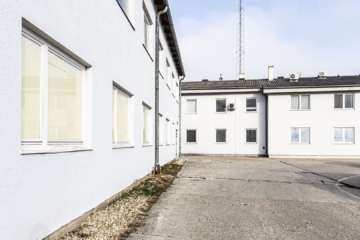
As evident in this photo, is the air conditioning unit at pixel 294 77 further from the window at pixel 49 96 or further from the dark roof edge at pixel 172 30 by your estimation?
the window at pixel 49 96

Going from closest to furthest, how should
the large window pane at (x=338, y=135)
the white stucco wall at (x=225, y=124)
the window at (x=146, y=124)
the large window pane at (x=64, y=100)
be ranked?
the large window pane at (x=64, y=100), the window at (x=146, y=124), the large window pane at (x=338, y=135), the white stucco wall at (x=225, y=124)

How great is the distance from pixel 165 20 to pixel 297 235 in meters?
11.1

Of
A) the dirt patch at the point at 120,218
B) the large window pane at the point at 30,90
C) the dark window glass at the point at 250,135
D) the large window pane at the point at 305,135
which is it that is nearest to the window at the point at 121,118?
the dirt patch at the point at 120,218

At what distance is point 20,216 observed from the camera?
9.88 feet

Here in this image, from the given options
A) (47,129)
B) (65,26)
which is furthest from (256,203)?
(65,26)

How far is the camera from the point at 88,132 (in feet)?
16.5

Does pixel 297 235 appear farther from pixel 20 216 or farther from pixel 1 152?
pixel 1 152

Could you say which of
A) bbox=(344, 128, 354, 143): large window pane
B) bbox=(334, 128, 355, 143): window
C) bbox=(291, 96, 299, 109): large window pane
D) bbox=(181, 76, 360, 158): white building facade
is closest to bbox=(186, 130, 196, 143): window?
bbox=(181, 76, 360, 158): white building facade

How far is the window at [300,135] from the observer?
23.6m

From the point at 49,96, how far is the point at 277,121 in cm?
2225

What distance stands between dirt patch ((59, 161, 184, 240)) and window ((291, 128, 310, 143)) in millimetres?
19094

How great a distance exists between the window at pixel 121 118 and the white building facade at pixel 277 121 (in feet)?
59.8

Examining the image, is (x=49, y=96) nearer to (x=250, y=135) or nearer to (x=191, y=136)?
(x=191, y=136)

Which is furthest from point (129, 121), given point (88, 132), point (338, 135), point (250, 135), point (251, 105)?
point (338, 135)
